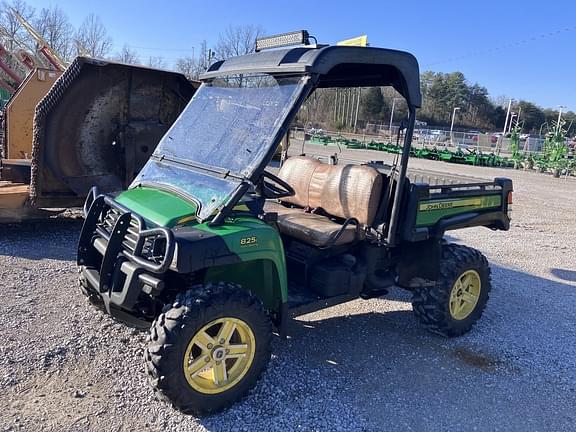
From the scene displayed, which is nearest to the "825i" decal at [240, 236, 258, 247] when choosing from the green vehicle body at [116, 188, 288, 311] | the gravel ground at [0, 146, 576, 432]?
the green vehicle body at [116, 188, 288, 311]

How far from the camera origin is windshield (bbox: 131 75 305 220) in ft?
10.9

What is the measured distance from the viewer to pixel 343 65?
12.1ft

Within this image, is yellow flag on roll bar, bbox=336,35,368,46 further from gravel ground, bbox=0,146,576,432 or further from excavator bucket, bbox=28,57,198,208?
excavator bucket, bbox=28,57,198,208

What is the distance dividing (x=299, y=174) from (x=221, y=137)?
1.37 metres

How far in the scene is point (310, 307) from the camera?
3.72 meters

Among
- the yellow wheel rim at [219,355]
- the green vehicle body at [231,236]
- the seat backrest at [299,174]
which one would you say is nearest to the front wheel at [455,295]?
the green vehicle body at [231,236]

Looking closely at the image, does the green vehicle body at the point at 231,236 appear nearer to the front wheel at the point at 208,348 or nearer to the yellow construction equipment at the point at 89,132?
the front wheel at the point at 208,348

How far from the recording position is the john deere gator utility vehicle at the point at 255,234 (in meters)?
2.95

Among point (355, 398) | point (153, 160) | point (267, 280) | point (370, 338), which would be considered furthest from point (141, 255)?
point (370, 338)

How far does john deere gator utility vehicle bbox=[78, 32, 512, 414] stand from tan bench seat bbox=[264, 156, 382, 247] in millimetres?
13

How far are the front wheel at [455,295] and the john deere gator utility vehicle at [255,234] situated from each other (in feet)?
0.04

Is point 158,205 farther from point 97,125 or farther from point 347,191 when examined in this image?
point 97,125

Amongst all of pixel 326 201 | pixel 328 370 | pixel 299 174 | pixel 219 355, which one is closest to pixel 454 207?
pixel 326 201

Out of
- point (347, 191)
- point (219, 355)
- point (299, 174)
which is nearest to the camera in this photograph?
point (219, 355)
